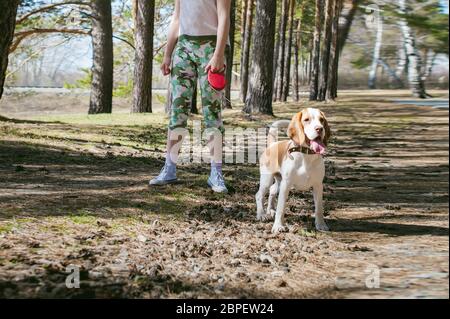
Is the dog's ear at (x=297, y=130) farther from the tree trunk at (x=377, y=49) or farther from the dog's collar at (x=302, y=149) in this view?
the tree trunk at (x=377, y=49)

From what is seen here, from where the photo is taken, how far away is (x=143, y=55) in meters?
19.8

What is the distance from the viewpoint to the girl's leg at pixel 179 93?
19.7 ft

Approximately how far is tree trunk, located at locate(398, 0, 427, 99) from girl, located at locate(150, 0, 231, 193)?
4.35 metres

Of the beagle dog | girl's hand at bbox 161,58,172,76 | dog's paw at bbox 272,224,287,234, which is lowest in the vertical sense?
dog's paw at bbox 272,224,287,234

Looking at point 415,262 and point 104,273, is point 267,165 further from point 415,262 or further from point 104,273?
point 415,262

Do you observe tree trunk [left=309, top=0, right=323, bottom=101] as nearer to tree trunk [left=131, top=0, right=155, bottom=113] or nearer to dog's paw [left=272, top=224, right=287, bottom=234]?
tree trunk [left=131, top=0, right=155, bottom=113]

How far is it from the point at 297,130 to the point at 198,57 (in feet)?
6.19

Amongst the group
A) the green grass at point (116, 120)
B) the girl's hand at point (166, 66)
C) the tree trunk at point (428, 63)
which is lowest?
the green grass at point (116, 120)

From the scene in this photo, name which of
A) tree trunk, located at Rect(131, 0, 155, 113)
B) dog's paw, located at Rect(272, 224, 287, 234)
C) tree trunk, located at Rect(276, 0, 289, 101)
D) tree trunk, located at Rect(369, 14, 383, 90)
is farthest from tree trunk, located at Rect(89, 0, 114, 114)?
tree trunk, located at Rect(369, 14, 383, 90)

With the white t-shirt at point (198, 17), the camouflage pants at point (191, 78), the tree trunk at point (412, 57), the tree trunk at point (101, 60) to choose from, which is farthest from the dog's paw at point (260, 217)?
the tree trunk at point (101, 60)

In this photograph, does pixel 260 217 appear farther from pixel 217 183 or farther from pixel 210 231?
pixel 217 183

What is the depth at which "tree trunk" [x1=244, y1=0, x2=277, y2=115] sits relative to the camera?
1708 cm

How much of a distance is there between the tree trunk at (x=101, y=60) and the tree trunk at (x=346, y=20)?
64.2 feet

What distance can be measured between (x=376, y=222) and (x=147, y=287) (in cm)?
262
